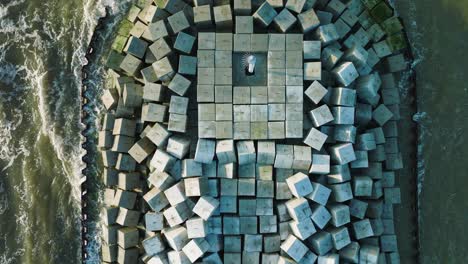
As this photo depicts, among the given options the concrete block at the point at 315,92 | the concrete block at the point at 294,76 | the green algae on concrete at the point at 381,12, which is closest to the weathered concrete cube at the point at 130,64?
the concrete block at the point at 294,76

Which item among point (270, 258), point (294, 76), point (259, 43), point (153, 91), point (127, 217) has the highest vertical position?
point (259, 43)

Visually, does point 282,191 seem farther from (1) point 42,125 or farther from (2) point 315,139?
(1) point 42,125

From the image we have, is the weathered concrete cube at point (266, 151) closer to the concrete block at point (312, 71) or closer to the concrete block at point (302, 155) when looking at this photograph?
the concrete block at point (302, 155)

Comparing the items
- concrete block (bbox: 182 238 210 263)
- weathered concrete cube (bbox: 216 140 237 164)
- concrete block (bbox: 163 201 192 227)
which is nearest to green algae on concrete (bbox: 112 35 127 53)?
weathered concrete cube (bbox: 216 140 237 164)

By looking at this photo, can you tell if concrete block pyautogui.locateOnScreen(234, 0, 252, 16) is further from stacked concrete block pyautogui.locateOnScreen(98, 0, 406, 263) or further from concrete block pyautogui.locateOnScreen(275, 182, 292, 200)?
concrete block pyautogui.locateOnScreen(275, 182, 292, 200)

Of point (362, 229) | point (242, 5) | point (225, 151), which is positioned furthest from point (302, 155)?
point (242, 5)

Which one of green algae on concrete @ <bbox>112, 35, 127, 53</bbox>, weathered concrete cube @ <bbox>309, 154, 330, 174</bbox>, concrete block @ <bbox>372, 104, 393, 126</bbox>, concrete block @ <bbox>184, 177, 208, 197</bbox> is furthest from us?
green algae on concrete @ <bbox>112, 35, 127, 53</bbox>

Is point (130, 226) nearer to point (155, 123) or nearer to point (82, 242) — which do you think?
point (82, 242)
